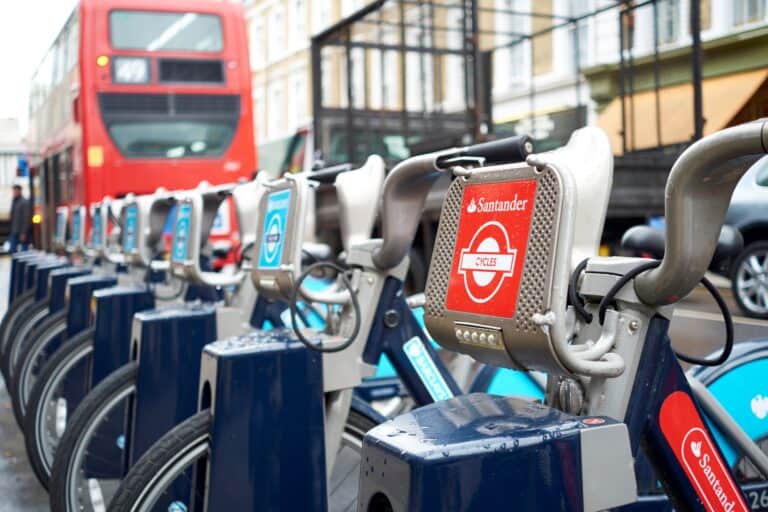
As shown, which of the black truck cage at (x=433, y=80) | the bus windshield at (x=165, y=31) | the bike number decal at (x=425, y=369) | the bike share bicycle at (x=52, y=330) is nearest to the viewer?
the bike number decal at (x=425, y=369)

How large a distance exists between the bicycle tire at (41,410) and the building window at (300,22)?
107 ft

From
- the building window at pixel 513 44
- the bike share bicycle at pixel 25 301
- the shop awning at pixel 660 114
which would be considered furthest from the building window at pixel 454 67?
the bike share bicycle at pixel 25 301

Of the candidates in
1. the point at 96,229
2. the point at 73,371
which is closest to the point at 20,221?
the point at 96,229

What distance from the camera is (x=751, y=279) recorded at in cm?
928

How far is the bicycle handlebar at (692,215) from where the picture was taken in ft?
6.08

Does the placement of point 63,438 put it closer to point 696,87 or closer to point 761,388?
point 761,388

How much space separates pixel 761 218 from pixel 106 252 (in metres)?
5.08

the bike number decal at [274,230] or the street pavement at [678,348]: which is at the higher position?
the bike number decal at [274,230]

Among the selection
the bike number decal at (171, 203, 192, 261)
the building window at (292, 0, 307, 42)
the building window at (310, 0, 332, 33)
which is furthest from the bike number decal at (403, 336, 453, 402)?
the building window at (292, 0, 307, 42)

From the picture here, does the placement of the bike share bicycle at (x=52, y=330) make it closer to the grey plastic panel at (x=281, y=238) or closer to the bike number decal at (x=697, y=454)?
the grey plastic panel at (x=281, y=238)

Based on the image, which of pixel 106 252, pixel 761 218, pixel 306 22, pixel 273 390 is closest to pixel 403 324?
pixel 273 390

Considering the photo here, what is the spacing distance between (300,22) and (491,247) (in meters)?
36.0

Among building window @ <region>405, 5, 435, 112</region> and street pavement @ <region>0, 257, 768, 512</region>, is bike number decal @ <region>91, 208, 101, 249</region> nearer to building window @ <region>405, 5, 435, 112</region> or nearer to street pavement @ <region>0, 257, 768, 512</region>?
street pavement @ <region>0, 257, 768, 512</region>

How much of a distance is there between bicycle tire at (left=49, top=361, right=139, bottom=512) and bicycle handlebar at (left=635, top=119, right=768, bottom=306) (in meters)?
2.08
